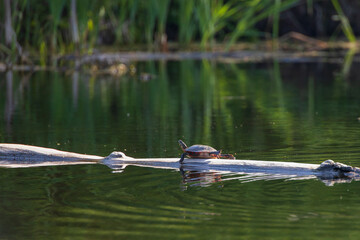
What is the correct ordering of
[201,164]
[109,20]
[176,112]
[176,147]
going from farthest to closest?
[109,20], [176,112], [176,147], [201,164]

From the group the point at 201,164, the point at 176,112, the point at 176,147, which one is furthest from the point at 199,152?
the point at 176,112

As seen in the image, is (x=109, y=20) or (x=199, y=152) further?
(x=109, y=20)

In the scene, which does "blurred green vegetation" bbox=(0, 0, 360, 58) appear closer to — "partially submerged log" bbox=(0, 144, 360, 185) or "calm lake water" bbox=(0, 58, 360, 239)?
"calm lake water" bbox=(0, 58, 360, 239)

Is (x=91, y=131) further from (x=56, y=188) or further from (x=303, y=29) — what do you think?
(x=303, y=29)

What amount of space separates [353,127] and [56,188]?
4.14 metres

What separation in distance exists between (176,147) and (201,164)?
53.0 inches

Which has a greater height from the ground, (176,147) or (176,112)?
(176,112)

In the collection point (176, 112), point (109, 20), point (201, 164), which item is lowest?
point (201, 164)

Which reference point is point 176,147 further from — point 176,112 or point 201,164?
point 176,112

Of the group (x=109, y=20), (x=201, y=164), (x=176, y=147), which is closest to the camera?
(x=201, y=164)

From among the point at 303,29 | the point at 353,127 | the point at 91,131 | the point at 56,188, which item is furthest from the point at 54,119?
the point at 303,29

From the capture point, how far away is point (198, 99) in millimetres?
12680

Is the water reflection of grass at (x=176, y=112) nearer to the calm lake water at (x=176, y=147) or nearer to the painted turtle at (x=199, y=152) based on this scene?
the calm lake water at (x=176, y=147)

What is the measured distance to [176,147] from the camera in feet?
25.7
